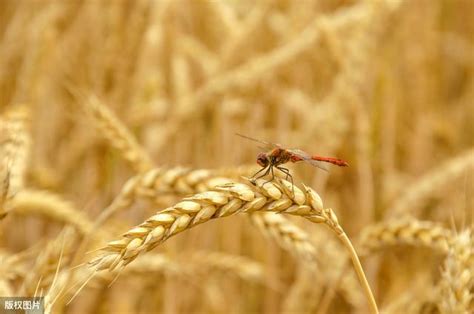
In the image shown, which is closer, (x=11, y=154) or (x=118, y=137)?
(x=11, y=154)

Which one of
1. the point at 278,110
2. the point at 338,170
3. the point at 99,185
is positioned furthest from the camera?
the point at 278,110

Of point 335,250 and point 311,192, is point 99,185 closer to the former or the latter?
point 335,250

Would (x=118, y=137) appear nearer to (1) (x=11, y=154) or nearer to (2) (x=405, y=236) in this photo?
(1) (x=11, y=154)

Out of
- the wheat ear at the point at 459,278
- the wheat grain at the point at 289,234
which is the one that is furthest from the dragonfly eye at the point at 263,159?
the wheat ear at the point at 459,278

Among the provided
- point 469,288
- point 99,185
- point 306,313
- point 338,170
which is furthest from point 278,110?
point 469,288

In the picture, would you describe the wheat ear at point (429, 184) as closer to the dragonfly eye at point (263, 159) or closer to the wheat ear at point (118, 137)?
the wheat ear at point (118, 137)

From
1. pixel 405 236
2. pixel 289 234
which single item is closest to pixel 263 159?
pixel 289 234
